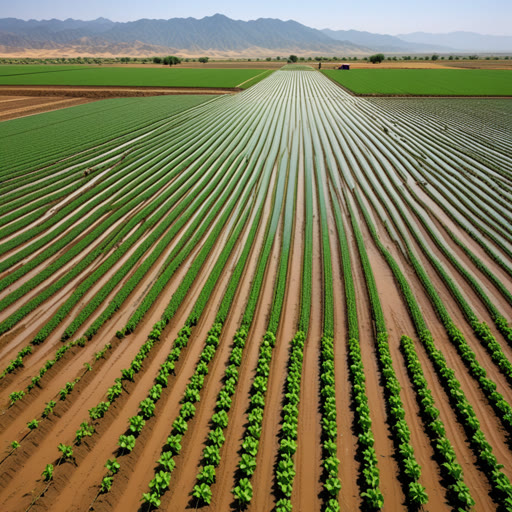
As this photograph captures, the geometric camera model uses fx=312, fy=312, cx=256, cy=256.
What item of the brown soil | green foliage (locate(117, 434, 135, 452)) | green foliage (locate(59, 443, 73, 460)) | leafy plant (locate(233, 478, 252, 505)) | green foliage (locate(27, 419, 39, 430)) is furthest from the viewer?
the brown soil

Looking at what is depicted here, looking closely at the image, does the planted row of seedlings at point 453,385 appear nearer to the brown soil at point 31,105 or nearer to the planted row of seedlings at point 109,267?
the planted row of seedlings at point 109,267

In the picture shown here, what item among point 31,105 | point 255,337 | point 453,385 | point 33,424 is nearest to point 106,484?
point 33,424

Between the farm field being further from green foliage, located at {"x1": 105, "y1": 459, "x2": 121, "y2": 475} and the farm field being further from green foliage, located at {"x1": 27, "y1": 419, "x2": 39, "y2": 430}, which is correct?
green foliage, located at {"x1": 27, "y1": 419, "x2": 39, "y2": 430}

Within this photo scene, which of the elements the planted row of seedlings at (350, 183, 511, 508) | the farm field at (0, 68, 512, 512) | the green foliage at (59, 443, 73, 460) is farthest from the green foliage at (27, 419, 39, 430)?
the planted row of seedlings at (350, 183, 511, 508)

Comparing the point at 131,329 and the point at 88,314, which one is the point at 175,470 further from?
the point at 88,314

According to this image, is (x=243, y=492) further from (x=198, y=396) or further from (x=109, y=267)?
(x=109, y=267)

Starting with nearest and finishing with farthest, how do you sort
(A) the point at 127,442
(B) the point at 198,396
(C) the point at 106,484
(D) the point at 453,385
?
(C) the point at 106,484, (A) the point at 127,442, (B) the point at 198,396, (D) the point at 453,385

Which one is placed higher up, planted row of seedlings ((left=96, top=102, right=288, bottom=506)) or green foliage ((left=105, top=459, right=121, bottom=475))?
planted row of seedlings ((left=96, top=102, right=288, bottom=506))

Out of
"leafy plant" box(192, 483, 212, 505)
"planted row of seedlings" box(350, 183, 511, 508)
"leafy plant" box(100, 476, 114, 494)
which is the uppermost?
"planted row of seedlings" box(350, 183, 511, 508)

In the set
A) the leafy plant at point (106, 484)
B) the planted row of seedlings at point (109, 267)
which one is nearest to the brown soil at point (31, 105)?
the planted row of seedlings at point (109, 267)

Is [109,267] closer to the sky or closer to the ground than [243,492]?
closer to the sky
